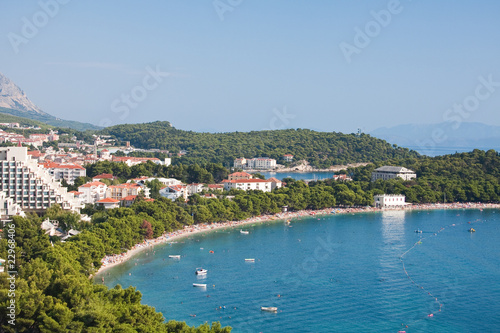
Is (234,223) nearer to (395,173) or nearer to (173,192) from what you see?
(173,192)

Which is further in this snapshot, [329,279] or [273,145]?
[273,145]

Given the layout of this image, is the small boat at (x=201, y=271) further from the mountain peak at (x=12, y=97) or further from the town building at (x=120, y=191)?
the mountain peak at (x=12, y=97)

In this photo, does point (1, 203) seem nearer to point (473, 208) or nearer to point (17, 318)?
point (17, 318)

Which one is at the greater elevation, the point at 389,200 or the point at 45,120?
the point at 45,120

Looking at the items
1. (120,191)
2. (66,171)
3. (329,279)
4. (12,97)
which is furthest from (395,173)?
(12,97)

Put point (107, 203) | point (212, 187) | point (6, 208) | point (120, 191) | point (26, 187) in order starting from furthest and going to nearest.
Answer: point (212, 187) → point (120, 191) → point (107, 203) → point (26, 187) → point (6, 208)

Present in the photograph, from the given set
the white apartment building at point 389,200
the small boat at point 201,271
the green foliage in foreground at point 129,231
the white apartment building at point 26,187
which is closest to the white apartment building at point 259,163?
the green foliage in foreground at point 129,231

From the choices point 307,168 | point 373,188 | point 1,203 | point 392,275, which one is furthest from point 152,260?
point 307,168
